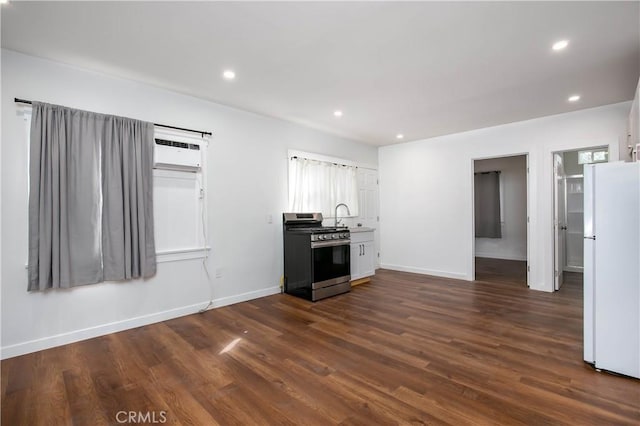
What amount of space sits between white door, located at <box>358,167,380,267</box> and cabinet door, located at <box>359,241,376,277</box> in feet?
2.58

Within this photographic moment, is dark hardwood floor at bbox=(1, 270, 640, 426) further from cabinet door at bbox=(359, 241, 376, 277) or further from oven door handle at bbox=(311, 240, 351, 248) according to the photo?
cabinet door at bbox=(359, 241, 376, 277)

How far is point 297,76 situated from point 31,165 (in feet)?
8.62

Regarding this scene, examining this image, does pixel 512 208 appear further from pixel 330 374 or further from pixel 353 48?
pixel 330 374

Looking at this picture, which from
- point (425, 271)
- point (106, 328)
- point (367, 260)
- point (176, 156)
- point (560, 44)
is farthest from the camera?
point (425, 271)

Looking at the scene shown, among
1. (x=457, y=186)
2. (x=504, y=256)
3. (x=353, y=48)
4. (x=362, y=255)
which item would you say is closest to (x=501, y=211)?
(x=504, y=256)

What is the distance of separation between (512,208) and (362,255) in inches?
193

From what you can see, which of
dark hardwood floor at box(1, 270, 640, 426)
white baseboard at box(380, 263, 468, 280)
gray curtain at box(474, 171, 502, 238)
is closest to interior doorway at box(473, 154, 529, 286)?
gray curtain at box(474, 171, 502, 238)

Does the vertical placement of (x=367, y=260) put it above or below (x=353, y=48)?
below

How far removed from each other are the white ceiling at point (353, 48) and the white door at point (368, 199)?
2.34 m

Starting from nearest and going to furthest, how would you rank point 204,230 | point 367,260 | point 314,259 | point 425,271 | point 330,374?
point 330,374, point 204,230, point 314,259, point 367,260, point 425,271

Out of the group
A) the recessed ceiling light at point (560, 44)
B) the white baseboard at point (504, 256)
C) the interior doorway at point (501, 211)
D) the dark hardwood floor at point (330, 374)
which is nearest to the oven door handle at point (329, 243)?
the dark hardwood floor at point (330, 374)

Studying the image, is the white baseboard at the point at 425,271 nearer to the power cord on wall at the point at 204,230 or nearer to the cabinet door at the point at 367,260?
the cabinet door at the point at 367,260

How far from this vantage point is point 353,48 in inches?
103

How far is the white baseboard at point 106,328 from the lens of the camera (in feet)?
8.52
